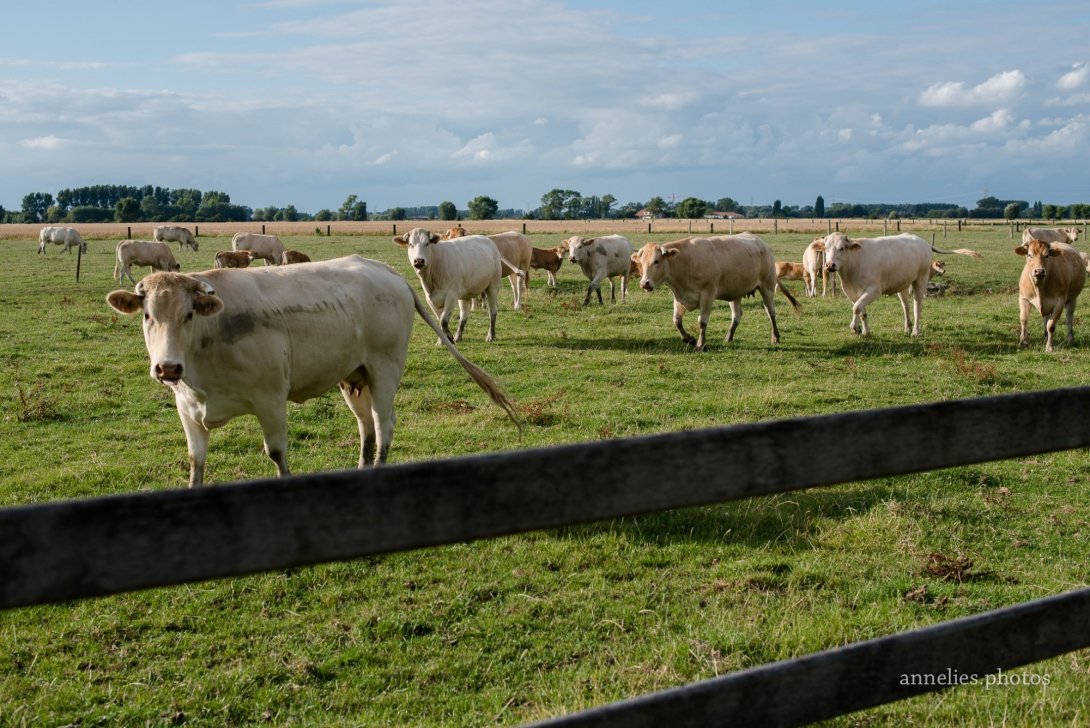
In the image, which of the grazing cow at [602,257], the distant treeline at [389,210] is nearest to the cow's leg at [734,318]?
the grazing cow at [602,257]

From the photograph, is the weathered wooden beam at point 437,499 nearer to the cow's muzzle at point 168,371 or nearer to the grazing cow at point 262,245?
the cow's muzzle at point 168,371

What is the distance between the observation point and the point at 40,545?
1.39 metres

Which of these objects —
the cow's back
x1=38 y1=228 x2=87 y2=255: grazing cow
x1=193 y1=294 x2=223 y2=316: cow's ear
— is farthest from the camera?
x1=38 y1=228 x2=87 y2=255: grazing cow

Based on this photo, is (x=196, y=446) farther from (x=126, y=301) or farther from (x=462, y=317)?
(x=462, y=317)

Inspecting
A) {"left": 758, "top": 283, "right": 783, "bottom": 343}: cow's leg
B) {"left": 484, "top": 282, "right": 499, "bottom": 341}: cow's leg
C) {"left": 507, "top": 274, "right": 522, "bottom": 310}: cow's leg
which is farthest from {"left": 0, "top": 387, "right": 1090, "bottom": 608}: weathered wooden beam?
{"left": 507, "top": 274, "right": 522, "bottom": 310}: cow's leg

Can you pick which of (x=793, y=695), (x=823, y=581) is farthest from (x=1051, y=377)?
(x=793, y=695)

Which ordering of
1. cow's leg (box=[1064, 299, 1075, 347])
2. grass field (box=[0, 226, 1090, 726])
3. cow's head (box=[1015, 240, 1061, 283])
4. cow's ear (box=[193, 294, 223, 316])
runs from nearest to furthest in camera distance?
1. grass field (box=[0, 226, 1090, 726])
2. cow's ear (box=[193, 294, 223, 316])
3. cow's head (box=[1015, 240, 1061, 283])
4. cow's leg (box=[1064, 299, 1075, 347])

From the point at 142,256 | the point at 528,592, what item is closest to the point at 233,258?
the point at 142,256

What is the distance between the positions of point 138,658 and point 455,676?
172cm

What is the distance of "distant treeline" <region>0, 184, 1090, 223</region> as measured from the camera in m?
111

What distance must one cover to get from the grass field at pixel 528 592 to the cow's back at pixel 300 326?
1.46 metres

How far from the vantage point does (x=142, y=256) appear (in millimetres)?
28500

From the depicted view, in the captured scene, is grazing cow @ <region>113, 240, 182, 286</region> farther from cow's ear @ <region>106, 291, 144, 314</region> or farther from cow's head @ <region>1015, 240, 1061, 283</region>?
cow's head @ <region>1015, 240, 1061, 283</region>

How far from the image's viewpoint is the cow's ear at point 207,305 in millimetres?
5504
